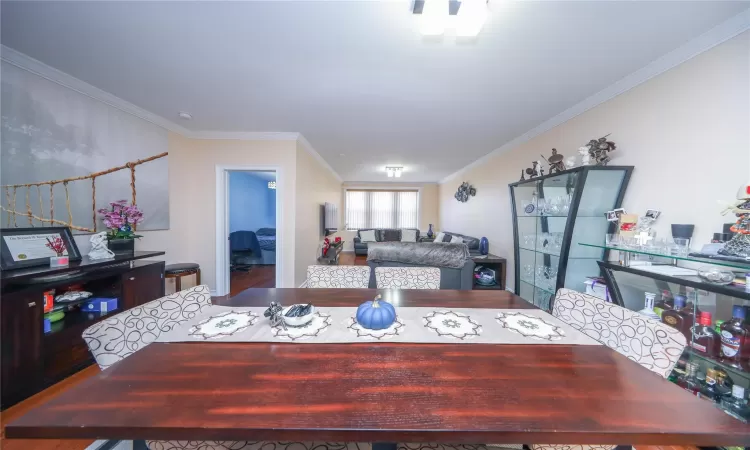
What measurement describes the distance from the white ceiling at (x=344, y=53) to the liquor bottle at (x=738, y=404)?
2.07 m

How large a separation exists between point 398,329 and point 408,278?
30.4 inches

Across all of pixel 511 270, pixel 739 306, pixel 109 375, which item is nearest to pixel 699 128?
pixel 739 306

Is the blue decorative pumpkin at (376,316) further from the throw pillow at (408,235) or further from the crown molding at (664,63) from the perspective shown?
the throw pillow at (408,235)

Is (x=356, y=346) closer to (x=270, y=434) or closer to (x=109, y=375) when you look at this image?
(x=270, y=434)

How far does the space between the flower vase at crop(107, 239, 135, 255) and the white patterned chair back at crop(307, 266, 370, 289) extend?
1868 millimetres

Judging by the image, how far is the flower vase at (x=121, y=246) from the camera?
7.13 ft

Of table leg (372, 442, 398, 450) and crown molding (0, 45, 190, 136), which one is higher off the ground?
crown molding (0, 45, 190, 136)

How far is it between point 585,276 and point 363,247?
529cm

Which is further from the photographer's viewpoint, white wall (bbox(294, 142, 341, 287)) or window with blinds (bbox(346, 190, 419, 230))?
window with blinds (bbox(346, 190, 419, 230))

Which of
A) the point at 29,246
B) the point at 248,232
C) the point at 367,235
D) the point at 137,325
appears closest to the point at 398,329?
the point at 137,325

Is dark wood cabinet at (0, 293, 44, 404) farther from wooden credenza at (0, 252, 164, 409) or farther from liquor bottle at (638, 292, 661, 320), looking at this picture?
liquor bottle at (638, 292, 661, 320)

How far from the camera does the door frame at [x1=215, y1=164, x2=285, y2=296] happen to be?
133 inches

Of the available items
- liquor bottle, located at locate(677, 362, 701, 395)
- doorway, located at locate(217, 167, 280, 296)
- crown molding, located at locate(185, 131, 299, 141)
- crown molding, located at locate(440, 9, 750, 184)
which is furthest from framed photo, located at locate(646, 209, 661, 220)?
doorway, located at locate(217, 167, 280, 296)

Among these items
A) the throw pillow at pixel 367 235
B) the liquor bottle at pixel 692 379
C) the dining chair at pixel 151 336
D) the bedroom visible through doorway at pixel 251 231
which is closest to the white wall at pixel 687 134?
the liquor bottle at pixel 692 379
